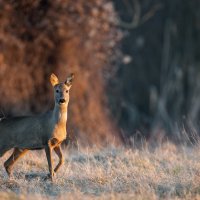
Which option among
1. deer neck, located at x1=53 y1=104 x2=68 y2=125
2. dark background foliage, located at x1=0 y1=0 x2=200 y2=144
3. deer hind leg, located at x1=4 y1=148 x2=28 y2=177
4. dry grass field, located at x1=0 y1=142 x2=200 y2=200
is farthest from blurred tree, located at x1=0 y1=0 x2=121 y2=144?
deer neck, located at x1=53 y1=104 x2=68 y2=125

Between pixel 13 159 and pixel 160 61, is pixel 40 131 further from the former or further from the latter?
pixel 160 61

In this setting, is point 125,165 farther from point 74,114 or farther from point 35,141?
point 74,114

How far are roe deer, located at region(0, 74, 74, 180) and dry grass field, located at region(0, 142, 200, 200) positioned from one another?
396 mm

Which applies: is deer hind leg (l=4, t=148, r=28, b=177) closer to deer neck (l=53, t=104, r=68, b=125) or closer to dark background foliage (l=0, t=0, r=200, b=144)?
deer neck (l=53, t=104, r=68, b=125)

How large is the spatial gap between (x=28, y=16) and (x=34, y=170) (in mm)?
8472

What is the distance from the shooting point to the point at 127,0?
2689cm

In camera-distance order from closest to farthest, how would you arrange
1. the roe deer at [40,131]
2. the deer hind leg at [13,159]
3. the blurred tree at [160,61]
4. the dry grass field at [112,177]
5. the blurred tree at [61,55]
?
the dry grass field at [112,177] < the roe deer at [40,131] < the deer hind leg at [13,159] < the blurred tree at [61,55] < the blurred tree at [160,61]

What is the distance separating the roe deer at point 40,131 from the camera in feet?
40.0

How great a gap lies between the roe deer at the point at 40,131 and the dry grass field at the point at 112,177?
15.6 inches

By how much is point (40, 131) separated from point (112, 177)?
4.03 feet

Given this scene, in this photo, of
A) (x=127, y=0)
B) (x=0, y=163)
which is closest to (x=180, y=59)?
(x=127, y=0)

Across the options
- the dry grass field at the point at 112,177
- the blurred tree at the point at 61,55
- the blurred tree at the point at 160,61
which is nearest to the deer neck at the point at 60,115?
the dry grass field at the point at 112,177

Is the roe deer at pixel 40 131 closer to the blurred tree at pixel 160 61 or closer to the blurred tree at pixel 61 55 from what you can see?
the blurred tree at pixel 61 55

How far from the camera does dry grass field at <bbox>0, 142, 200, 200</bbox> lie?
11047 millimetres
